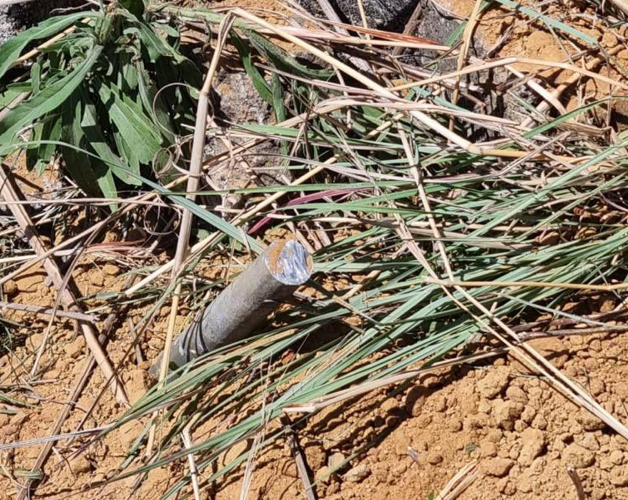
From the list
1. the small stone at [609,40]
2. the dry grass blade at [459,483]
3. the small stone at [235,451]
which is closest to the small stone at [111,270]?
the small stone at [235,451]

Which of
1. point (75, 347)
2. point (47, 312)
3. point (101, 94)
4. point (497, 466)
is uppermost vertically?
point (101, 94)

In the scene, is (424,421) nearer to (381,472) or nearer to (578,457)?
(381,472)

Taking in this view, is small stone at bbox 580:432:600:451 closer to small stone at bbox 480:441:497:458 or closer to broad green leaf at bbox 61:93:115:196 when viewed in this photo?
small stone at bbox 480:441:497:458

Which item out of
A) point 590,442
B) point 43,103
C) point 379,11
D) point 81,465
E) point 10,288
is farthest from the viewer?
point 379,11

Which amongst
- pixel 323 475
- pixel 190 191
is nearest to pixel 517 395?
pixel 323 475

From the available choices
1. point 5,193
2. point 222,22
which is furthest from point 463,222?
point 5,193

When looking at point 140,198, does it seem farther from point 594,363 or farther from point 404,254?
point 594,363
